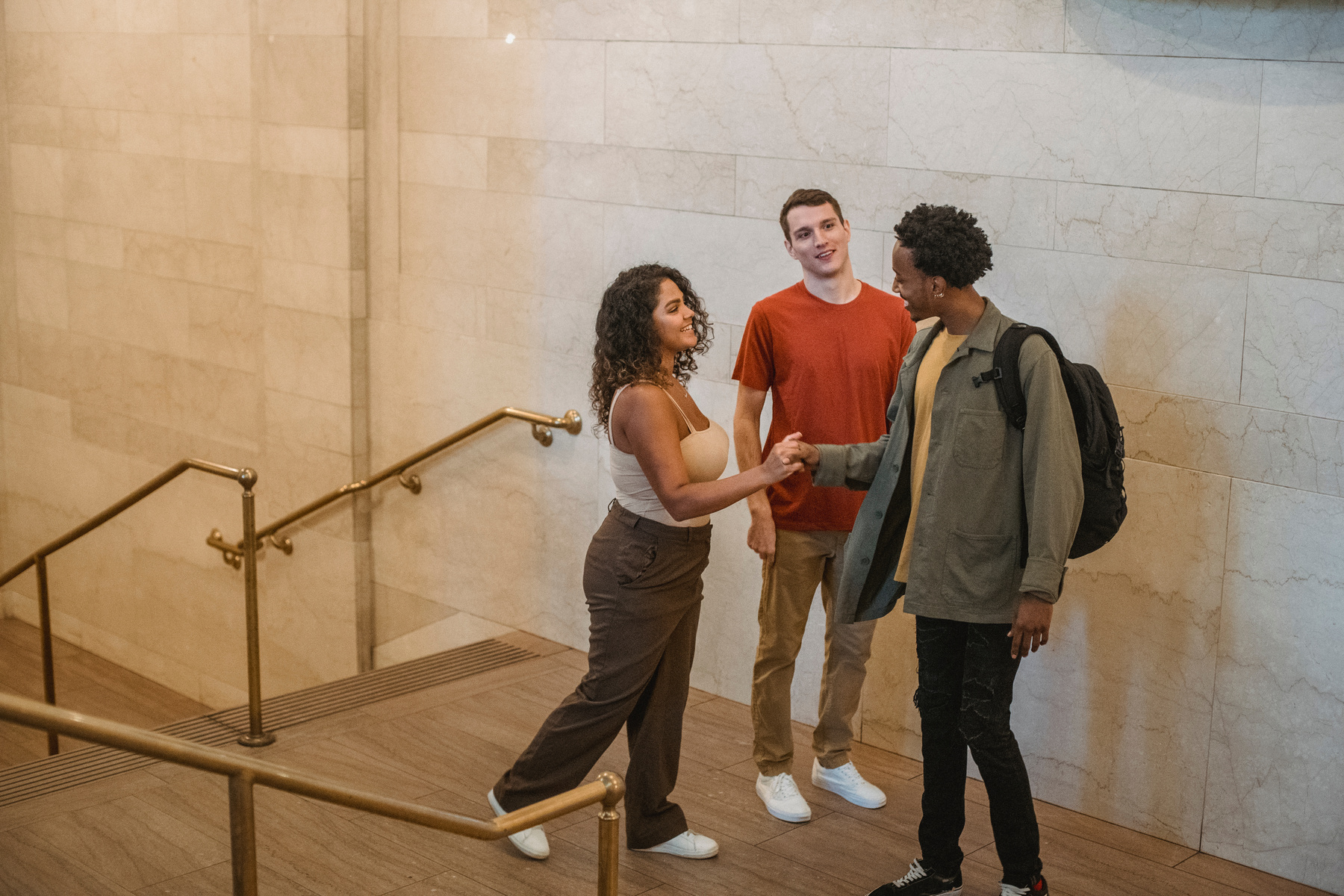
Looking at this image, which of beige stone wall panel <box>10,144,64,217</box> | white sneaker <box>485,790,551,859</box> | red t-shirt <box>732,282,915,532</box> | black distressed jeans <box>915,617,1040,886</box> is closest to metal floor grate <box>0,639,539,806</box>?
white sneaker <box>485,790,551,859</box>

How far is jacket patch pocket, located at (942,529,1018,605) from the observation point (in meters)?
3.19

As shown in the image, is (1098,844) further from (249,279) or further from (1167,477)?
(249,279)

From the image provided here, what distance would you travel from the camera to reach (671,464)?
3352mm

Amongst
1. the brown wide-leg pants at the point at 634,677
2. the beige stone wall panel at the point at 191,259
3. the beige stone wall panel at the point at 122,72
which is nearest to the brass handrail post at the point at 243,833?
the brown wide-leg pants at the point at 634,677

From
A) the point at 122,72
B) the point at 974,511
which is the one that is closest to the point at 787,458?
the point at 974,511

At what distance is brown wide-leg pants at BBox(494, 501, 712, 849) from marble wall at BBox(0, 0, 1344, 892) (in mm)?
1156

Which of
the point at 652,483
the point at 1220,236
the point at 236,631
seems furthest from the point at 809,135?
the point at 236,631

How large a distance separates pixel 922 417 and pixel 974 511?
30 centimetres

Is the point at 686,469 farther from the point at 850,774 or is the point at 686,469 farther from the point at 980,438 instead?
the point at 850,774

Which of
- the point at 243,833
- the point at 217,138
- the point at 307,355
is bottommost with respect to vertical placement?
the point at 243,833

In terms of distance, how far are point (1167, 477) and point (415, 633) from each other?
363 centimetres

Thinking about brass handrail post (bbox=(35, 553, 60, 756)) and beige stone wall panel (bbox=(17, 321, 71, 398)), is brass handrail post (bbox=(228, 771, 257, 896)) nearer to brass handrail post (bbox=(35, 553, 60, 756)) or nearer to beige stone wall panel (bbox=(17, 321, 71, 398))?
brass handrail post (bbox=(35, 553, 60, 756))

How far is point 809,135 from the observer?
4.58 meters

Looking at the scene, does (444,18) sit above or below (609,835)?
above
